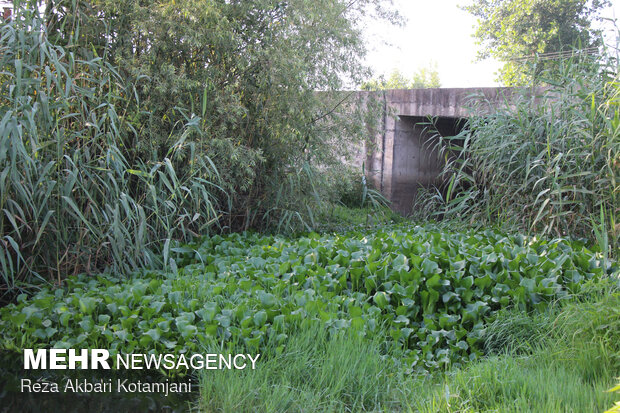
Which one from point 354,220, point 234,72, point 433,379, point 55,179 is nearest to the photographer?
point 433,379

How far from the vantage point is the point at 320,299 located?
3436mm

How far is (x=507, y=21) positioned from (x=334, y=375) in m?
18.8

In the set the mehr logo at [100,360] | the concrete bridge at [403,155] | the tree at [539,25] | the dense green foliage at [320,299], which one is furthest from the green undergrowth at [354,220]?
the tree at [539,25]

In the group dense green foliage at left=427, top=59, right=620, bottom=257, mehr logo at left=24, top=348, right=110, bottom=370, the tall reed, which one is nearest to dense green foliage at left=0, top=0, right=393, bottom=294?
the tall reed

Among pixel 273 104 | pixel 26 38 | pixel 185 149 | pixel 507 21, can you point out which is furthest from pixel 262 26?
pixel 507 21

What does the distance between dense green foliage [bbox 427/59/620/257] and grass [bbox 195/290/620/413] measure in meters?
1.65

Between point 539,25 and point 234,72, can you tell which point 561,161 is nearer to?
point 234,72

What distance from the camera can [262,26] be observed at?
5738mm

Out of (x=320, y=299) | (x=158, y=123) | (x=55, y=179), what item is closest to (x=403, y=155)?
(x=158, y=123)

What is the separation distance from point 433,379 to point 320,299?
91 centimetres

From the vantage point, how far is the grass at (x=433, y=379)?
7.79 ft

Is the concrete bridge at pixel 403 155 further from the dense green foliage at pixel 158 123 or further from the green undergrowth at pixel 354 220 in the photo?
the dense green foliage at pixel 158 123

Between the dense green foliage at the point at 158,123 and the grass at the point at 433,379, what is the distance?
1801 mm

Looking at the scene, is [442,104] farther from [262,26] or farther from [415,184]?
[262,26]
